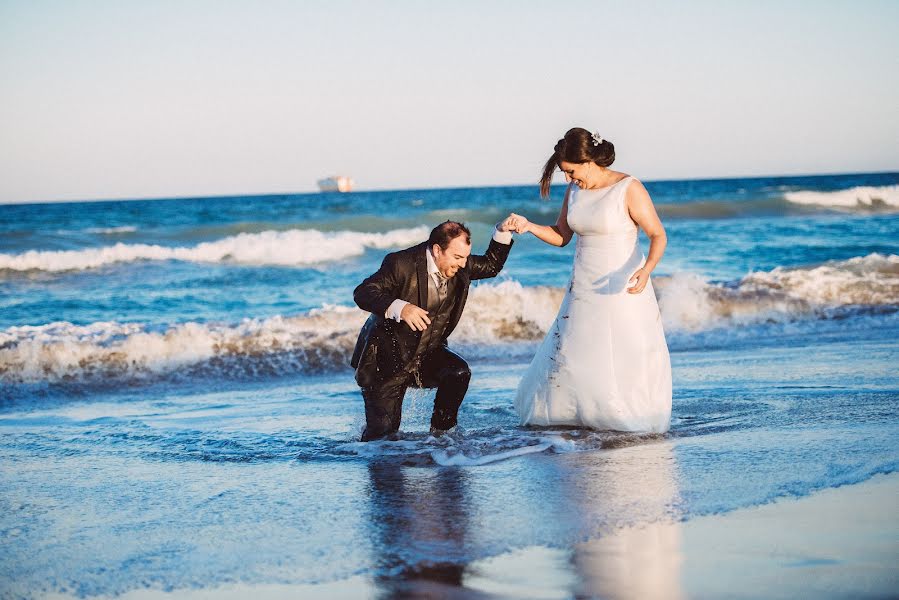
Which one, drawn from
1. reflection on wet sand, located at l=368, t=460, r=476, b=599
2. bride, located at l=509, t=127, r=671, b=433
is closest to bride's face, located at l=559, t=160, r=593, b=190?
bride, located at l=509, t=127, r=671, b=433

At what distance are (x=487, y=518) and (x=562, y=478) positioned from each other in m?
0.81

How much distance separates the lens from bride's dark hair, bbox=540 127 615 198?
235 inches

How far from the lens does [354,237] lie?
29.2m

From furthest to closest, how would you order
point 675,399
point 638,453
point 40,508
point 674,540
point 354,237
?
point 354,237 < point 675,399 < point 638,453 < point 40,508 < point 674,540

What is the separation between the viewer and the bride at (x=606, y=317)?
6.11m

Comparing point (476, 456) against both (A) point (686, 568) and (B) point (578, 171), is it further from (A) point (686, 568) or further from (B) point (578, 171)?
(A) point (686, 568)

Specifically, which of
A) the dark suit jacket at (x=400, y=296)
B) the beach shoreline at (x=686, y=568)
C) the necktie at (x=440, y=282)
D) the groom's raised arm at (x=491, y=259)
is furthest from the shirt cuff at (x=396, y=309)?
the beach shoreline at (x=686, y=568)

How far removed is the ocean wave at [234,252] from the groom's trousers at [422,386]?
1825 centimetres

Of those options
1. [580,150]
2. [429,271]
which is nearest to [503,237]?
[429,271]

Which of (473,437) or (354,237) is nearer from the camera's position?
(473,437)

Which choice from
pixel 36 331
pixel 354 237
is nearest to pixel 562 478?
pixel 36 331

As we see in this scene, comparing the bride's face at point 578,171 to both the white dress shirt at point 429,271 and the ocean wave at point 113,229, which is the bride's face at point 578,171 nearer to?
the white dress shirt at point 429,271

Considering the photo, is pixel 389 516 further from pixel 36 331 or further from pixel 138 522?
pixel 36 331

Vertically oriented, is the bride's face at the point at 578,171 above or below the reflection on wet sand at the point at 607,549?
above
